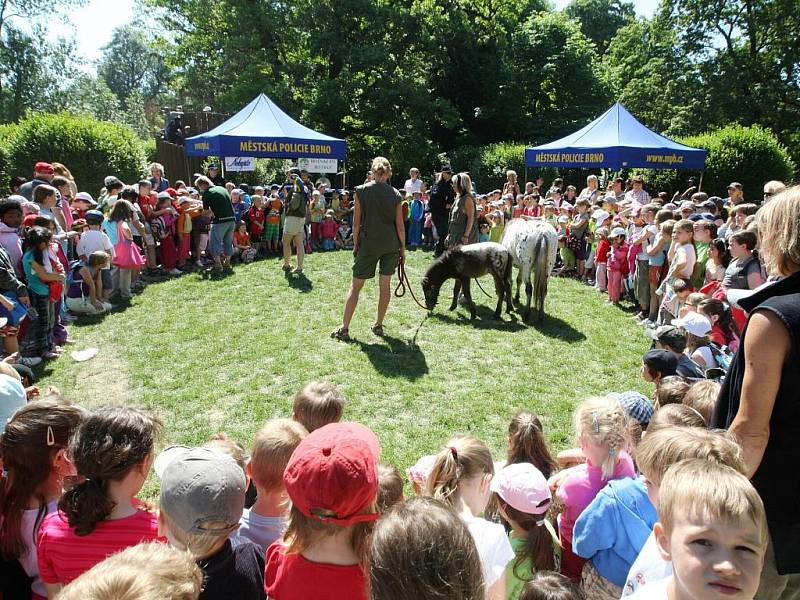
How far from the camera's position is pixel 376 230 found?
23.0 feet

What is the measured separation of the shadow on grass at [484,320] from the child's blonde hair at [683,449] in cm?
586

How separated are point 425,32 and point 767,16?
1905 cm

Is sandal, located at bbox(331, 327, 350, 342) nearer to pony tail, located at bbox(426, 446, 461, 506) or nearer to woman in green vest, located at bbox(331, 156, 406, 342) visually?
woman in green vest, located at bbox(331, 156, 406, 342)

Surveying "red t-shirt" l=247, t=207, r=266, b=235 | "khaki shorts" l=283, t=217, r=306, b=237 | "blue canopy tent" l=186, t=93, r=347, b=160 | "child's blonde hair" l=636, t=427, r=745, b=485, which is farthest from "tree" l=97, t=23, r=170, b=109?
"child's blonde hair" l=636, t=427, r=745, b=485

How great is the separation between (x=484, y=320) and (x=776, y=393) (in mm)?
6502

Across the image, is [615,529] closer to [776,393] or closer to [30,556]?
[776,393]

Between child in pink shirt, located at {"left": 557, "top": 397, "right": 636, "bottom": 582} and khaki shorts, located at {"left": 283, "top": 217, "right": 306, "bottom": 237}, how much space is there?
335 inches

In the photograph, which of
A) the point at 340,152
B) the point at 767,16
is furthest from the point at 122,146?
the point at 767,16

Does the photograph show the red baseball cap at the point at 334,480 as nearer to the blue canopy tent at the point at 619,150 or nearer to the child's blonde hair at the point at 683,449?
the child's blonde hair at the point at 683,449

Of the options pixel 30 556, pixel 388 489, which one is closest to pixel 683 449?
pixel 388 489

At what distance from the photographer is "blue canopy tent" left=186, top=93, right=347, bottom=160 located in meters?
12.3

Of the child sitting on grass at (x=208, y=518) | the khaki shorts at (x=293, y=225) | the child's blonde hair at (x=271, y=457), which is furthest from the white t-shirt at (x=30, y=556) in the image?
the khaki shorts at (x=293, y=225)

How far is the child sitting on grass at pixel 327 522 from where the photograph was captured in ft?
6.05

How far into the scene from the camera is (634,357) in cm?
702
